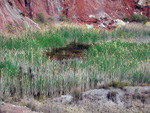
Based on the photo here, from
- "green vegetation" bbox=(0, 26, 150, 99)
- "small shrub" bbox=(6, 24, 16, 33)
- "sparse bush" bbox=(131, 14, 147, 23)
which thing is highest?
"sparse bush" bbox=(131, 14, 147, 23)

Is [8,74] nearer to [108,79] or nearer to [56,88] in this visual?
[56,88]

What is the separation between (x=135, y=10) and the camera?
24000mm

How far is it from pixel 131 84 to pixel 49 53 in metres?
4.69

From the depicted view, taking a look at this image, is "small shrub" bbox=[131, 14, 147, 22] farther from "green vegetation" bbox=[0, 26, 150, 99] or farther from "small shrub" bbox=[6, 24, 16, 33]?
"small shrub" bbox=[6, 24, 16, 33]

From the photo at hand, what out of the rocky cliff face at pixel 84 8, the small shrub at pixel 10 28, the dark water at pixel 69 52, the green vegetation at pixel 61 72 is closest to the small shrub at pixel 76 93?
the green vegetation at pixel 61 72

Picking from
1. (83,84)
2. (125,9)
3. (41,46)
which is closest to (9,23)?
(41,46)

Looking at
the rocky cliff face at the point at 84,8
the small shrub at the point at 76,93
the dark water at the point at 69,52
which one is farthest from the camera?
the rocky cliff face at the point at 84,8

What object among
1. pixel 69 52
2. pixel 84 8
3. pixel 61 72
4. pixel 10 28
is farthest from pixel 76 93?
pixel 84 8

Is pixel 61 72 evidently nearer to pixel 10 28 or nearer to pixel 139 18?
pixel 10 28

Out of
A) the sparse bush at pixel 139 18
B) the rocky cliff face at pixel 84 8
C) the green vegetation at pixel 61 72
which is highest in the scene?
the rocky cliff face at pixel 84 8

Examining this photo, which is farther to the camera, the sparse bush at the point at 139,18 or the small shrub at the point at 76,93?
the sparse bush at the point at 139,18

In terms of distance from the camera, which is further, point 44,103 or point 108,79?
point 108,79

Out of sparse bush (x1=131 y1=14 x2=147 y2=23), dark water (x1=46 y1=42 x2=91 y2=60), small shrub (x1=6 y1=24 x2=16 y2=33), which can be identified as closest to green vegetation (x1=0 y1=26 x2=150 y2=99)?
dark water (x1=46 y1=42 x2=91 y2=60)

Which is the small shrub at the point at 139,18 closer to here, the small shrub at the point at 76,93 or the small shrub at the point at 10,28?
the small shrub at the point at 10,28
